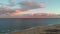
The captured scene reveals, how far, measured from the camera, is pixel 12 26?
2.43 metres

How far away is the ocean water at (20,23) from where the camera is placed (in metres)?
2.41

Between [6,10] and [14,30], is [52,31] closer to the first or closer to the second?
[14,30]

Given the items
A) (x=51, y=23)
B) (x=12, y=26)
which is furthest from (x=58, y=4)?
(x=12, y=26)

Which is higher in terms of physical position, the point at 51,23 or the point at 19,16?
the point at 19,16

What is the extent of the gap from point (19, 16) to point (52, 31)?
0.67 meters

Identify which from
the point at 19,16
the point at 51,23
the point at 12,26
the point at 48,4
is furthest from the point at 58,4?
the point at 12,26

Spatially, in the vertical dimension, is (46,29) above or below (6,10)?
below

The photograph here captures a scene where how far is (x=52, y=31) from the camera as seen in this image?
234 cm

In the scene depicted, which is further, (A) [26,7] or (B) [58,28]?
(A) [26,7]

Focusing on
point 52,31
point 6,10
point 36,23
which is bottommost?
point 52,31

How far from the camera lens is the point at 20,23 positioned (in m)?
2.46

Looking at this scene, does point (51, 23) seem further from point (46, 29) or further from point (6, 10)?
point (6, 10)

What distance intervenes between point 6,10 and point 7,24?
0.27 m

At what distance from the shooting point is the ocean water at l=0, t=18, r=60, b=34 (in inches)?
94.9
